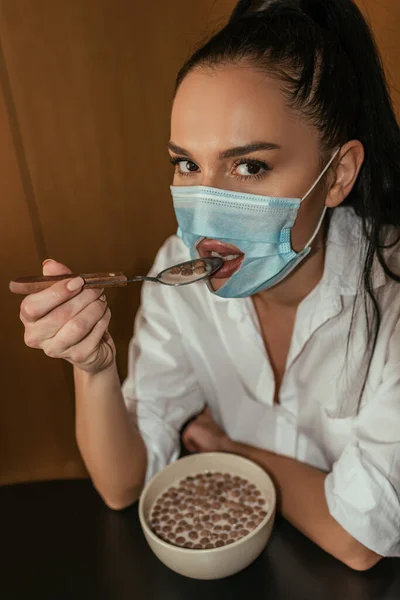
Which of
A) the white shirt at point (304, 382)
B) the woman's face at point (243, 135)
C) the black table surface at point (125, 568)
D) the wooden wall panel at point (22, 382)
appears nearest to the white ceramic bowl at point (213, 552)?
the black table surface at point (125, 568)

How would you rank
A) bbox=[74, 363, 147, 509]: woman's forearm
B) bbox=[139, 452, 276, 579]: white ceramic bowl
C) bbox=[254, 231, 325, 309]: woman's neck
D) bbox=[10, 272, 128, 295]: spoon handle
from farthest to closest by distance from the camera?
bbox=[254, 231, 325, 309]: woman's neck → bbox=[74, 363, 147, 509]: woman's forearm → bbox=[139, 452, 276, 579]: white ceramic bowl → bbox=[10, 272, 128, 295]: spoon handle

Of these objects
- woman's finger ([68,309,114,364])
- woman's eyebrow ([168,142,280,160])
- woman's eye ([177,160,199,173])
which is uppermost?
woman's eyebrow ([168,142,280,160])

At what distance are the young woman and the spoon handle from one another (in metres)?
0.02

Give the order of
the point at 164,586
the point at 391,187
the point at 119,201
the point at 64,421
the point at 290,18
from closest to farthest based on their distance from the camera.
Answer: the point at 164,586 → the point at 290,18 → the point at 391,187 → the point at 119,201 → the point at 64,421

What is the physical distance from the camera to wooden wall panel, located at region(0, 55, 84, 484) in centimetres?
145

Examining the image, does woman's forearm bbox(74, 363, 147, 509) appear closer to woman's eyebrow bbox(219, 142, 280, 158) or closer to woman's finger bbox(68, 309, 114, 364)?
woman's finger bbox(68, 309, 114, 364)

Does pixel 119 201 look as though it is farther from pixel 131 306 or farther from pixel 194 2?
pixel 194 2

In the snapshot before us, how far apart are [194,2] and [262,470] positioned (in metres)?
1.18

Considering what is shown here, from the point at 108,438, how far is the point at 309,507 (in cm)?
41

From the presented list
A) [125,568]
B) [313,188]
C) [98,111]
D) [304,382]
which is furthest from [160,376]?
[98,111]

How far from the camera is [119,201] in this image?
1653 millimetres

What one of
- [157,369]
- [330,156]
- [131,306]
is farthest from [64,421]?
[330,156]

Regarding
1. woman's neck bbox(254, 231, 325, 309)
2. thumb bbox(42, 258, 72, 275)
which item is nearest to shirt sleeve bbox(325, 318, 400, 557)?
woman's neck bbox(254, 231, 325, 309)

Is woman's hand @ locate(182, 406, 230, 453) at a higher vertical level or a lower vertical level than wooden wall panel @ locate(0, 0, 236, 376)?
lower
